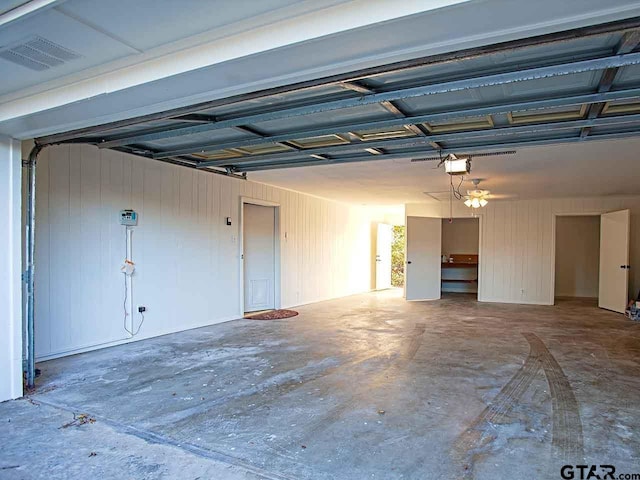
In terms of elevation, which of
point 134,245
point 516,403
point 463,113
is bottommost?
point 516,403

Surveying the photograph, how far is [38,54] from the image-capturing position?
2217mm

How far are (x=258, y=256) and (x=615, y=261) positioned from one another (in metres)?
6.97

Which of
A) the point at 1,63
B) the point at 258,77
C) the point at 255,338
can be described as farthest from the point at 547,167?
the point at 1,63

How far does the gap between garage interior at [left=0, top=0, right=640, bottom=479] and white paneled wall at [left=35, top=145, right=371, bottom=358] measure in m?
0.03

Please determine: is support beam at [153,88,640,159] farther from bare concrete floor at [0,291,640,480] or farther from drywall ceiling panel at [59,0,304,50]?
bare concrete floor at [0,291,640,480]

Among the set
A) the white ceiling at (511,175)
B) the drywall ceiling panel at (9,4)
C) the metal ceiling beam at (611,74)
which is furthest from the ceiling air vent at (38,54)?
the white ceiling at (511,175)

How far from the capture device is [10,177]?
3.29 metres

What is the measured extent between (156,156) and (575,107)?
4.44m

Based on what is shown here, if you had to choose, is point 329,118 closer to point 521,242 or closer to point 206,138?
point 206,138

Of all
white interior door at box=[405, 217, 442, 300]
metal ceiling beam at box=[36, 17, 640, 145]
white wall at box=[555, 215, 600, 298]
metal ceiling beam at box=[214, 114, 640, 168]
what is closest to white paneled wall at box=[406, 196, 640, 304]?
white interior door at box=[405, 217, 442, 300]

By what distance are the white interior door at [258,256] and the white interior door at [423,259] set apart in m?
3.43

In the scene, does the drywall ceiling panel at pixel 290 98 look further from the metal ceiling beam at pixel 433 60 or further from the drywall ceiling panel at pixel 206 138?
the drywall ceiling panel at pixel 206 138

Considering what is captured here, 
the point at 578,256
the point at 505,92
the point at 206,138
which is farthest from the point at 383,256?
the point at 505,92

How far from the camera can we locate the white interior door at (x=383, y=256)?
39.6ft
